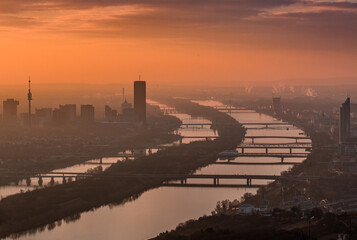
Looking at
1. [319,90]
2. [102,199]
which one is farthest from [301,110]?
[102,199]

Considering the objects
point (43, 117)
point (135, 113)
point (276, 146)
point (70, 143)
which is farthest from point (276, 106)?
point (276, 146)

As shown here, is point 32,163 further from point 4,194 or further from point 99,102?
point 99,102

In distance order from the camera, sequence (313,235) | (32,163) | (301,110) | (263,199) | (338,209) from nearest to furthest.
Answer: (313,235), (338,209), (263,199), (32,163), (301,110)

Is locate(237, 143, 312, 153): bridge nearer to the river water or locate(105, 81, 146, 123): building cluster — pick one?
the river water

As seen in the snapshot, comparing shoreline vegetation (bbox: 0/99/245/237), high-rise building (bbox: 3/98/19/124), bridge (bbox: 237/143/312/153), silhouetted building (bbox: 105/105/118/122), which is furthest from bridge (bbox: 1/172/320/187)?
silhouetted building (bbox: 105/105/118/122)

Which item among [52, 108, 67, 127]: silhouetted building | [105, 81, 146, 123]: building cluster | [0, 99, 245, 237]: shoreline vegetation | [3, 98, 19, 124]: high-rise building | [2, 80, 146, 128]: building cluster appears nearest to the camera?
[0, 99, 245, 237]: shoreline vegetation

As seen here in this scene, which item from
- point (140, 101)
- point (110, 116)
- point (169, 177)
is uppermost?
point (140, 101)

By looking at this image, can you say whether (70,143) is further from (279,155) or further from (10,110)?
(10,110)
